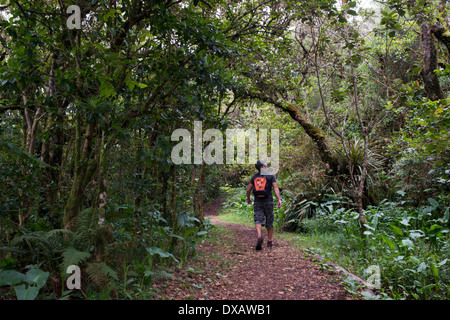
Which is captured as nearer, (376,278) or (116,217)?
(116,217)

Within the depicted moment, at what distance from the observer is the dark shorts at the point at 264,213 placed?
19.0ft

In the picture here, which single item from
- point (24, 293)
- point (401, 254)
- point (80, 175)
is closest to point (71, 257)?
point (24, 293)

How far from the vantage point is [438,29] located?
6.55 metres

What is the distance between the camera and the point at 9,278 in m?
2.27

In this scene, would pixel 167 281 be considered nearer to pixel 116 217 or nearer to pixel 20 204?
pixel 116 217

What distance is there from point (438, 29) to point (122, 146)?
286 inches

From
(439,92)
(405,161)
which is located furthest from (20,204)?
(439,92)

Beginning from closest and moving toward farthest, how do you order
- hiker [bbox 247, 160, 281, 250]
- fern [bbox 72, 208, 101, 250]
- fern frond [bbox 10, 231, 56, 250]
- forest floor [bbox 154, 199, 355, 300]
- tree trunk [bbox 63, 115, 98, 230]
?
fern frond [bbox 10, 231, 56, 250], fern [bbox 72, 208, 101, 250], tree trunk [bbox 63, 115, 98, 230], forest floor [bbox 154, 199, 355, 300], hiker [bbox 247, 160, 281, 250]

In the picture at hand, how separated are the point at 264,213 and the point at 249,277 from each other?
1.86 meters

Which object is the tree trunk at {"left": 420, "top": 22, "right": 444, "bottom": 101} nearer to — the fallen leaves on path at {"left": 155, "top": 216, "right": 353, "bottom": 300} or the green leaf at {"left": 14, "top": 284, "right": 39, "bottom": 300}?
the fallen leaves on path at {"left": 155, "top": 216, "right": 353, "bottom": 300}

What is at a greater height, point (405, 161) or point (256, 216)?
point (405, 161)

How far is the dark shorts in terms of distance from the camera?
5.80 m

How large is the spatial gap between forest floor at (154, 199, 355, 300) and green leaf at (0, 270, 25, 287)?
55.2 inches

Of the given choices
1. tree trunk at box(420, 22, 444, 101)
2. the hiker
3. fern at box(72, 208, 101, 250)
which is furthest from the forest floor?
tree trunk at box(420, 22, 444, 101)
